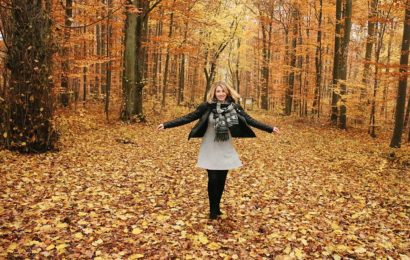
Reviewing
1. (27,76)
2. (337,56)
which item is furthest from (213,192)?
(337,56)

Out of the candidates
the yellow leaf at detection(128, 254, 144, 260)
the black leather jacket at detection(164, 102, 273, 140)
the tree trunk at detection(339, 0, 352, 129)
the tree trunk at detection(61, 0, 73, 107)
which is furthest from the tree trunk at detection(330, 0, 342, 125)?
the yellow leaf at detection(128, 254, 144, 260)

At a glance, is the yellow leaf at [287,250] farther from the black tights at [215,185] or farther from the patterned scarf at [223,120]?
the patterned scarf at [223,120]

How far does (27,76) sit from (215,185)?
6.02 m

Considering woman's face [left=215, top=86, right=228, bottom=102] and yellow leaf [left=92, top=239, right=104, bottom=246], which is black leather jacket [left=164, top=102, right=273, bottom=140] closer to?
woman's face [left=215, top=86, right=228, bottom=102]

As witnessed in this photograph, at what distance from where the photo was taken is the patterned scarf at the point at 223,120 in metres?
5.22

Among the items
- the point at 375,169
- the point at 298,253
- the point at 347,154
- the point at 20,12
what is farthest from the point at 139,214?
the point at 347,154

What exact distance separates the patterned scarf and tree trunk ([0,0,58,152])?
558 cm

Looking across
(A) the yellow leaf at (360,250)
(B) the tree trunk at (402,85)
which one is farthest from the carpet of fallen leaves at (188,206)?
(B) the tree trunk at (402,85)

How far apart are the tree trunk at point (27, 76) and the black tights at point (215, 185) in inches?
217

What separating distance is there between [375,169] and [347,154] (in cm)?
202

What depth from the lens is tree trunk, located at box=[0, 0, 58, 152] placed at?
838 cm

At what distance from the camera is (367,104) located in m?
16.3

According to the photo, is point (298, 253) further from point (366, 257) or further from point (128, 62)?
point (128, 62)

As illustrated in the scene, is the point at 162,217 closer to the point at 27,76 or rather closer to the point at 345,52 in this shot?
the point at 27,76
